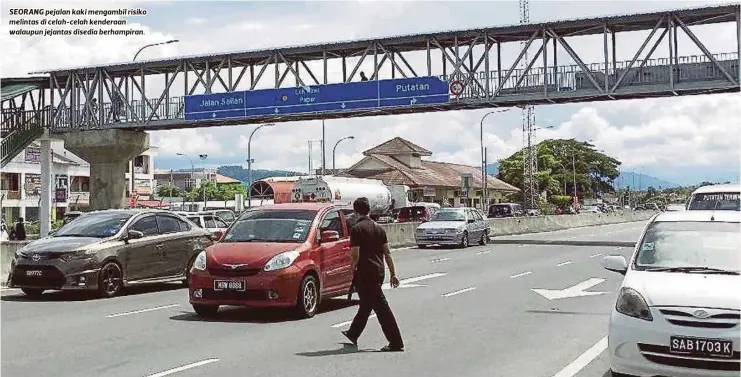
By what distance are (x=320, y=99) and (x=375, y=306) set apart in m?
31.7

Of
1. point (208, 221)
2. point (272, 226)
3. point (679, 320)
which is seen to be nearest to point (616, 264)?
point (679, 320)

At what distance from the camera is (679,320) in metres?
7.24

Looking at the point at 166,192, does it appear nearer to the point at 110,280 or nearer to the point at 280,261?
the point at 110,280

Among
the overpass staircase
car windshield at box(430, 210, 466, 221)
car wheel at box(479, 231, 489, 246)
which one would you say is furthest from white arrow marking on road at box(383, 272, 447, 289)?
the overpass staircase

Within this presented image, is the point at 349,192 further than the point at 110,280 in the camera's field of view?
Yes

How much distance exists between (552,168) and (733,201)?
113537 mm

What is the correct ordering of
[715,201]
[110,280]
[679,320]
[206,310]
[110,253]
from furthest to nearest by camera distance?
[715,201]
[110,280]
[110,253]
[206,310]
[679,320]

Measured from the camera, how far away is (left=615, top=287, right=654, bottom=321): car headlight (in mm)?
7398

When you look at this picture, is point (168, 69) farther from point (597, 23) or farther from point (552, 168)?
point (552, 168)

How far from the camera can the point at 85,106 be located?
4500 cm

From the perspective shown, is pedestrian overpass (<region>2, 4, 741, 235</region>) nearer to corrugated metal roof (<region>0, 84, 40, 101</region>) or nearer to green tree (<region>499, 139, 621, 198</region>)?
corrugated metal roof (<region>0, 84, 40, 101</region>)

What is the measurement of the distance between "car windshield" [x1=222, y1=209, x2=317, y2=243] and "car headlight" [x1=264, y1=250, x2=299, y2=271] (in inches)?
22.9

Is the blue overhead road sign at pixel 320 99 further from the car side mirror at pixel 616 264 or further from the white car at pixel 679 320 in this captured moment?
the white car at pixel 679 320

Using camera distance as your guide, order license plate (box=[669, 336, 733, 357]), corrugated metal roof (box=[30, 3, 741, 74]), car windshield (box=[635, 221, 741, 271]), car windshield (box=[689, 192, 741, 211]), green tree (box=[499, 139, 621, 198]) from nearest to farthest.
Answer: license plate (box=[669, 336, 733, 357]) < car windshield (box=[635, 221, 741, 271]) < car windshield (box=[689, 192, 741, 211]) < corrugated metal roof (box=[30, 3, 741, 74]) < green tree (box=[499, 139, 621, 198])
